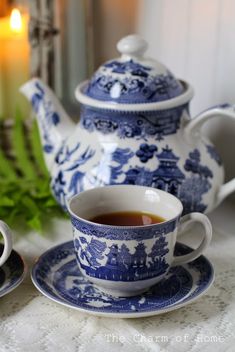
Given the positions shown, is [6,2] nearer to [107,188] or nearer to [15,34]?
[15,34]

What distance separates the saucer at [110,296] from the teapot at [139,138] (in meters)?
0.08

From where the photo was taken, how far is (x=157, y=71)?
2.32ft

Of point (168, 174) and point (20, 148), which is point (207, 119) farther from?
point (20, 148)

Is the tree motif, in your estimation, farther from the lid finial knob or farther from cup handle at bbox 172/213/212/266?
the lid finial knob

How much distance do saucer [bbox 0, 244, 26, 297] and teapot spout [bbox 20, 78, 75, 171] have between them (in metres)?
0.17

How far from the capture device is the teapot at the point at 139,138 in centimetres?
69

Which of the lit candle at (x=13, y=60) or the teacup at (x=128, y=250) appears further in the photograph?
the lit candle at (x=13, y=60)

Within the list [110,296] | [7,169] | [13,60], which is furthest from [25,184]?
[110,296]

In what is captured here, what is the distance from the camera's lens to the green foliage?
78 centimetres

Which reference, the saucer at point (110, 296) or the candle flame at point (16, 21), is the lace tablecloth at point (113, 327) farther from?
the candle flame at point (16, 21)

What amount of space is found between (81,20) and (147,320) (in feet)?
1.85

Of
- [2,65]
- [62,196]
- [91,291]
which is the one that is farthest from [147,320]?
[2,65]

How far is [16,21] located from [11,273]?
40 centimetres

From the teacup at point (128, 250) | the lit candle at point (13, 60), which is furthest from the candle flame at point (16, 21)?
the teacup at point (128, 250)
